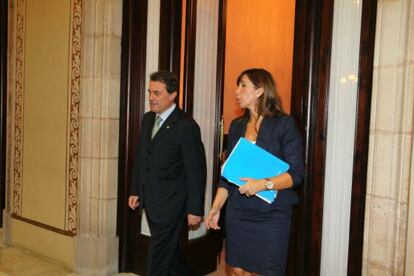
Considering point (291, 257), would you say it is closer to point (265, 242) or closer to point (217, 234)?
point (265, 242)

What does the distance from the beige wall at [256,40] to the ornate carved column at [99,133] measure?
99.1 inches

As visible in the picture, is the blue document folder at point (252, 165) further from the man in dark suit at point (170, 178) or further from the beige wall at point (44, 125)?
the beige wall at point (44, 125)

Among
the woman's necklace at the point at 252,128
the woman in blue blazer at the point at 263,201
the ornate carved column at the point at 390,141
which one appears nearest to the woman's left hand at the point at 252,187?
the woman in blue blazer at the point at 263,201

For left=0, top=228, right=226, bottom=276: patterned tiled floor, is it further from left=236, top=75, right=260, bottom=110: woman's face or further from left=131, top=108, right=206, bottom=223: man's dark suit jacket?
left=236, top=75, right=260, bottom=110: woman's face

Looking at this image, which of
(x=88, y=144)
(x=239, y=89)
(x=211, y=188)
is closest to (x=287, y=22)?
(x=211, y=188)

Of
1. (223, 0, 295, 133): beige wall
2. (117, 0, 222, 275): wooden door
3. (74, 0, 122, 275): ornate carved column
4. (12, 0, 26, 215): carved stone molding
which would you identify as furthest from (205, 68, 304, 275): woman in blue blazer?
(223, 0, 295, 133): beige wall

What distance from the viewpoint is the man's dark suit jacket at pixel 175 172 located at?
9.70 ft

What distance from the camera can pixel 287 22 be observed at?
6.01 m

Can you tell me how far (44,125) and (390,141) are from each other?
3.24 metres

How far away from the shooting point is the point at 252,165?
2.35 meters

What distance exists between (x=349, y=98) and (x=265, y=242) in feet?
3.39

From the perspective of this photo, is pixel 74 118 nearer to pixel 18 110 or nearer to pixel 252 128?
pixel 18 110

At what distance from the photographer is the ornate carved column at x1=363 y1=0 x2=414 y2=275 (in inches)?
92.0

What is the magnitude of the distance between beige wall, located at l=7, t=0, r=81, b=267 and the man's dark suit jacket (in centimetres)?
134
